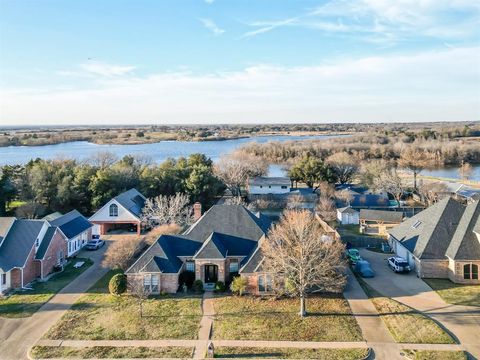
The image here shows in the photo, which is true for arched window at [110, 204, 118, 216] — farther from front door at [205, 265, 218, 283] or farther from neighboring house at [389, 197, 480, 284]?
neighboring house at [389, 197, 480, 284]

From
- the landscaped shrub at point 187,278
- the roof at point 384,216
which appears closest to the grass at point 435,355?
the landscaped shrub at point 187,278

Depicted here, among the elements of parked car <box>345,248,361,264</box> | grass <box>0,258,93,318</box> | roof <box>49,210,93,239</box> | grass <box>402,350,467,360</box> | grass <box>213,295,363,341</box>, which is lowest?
grass <box>0,258,93,318</box>

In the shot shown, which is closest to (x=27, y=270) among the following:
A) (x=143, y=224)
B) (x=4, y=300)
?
(x=4, y=300)

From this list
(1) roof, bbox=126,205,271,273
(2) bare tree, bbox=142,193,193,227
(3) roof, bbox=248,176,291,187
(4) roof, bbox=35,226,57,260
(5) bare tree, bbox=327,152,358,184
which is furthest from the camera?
(5) bare tree, bbox=327,152,358,184

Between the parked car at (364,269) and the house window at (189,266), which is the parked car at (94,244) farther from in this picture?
the parked car at (364,269)

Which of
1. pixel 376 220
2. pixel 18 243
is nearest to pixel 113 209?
pixel 18 243

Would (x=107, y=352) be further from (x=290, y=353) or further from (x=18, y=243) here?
(x=18, y=243)

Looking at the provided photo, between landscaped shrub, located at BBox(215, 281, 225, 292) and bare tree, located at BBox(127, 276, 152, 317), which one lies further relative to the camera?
landscaped shrub, located at BBox(215, 281, 225, 292)

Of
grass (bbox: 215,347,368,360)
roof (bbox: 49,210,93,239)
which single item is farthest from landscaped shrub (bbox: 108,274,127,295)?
roof (bbox: 49,210,93,239)
